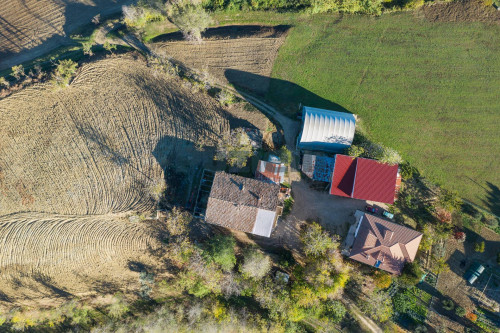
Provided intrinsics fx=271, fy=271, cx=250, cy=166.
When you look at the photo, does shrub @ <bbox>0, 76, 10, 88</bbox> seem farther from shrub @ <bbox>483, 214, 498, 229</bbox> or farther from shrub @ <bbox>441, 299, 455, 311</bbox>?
shrub @ <bbox>483, 214, 498, 229</bbox>

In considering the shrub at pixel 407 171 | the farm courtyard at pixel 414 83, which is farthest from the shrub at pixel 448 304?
the shrub at pixel 407 171

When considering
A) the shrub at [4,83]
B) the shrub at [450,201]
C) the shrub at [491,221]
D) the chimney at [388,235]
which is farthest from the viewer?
the shrub at [4,83]

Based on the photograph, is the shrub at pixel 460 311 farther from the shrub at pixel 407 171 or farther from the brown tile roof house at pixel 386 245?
the shrub at pixel 407 171

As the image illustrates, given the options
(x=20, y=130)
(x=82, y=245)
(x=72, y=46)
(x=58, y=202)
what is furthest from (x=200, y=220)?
(x=72, y=46)

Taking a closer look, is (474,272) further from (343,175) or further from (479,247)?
(343,175)

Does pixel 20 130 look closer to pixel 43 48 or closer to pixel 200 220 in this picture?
pixel 43 48

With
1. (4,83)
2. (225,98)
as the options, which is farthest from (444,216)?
(4,83)

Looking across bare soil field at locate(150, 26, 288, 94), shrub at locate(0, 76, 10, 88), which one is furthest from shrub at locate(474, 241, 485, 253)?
shrub at locate(0, 76, 10, 88)
